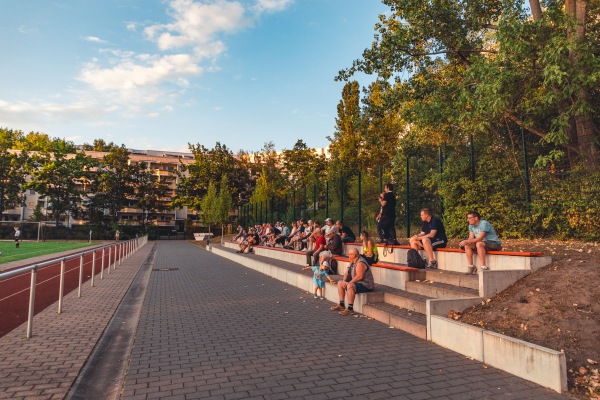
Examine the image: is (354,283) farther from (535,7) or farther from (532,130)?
(535,7)

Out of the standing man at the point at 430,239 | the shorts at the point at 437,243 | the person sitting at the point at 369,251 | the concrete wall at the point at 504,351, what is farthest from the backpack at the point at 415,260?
the concrete wall at the point at 504,351

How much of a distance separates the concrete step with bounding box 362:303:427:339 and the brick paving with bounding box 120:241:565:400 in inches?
6.2

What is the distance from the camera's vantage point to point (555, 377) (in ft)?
12.8

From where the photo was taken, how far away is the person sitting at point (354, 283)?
7.59 meters

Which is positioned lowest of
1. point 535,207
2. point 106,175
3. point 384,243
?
point 384,243

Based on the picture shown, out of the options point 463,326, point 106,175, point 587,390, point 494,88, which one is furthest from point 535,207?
point 106,175

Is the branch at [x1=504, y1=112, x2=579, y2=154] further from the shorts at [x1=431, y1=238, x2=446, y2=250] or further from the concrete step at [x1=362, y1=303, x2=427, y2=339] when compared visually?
the concrete step at [x1=362, y1=303, x2=427, y2=339]

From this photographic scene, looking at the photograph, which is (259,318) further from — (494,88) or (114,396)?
(494,88)

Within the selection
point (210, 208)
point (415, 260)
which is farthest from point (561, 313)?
point (210, 208)

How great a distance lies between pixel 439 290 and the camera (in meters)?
6.81

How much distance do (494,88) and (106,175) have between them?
229 feet

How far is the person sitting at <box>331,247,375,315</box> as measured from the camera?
759 centimetres

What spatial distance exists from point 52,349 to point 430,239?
284 inches

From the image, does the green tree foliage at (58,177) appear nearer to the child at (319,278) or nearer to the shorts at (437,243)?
the child at (319,278)
